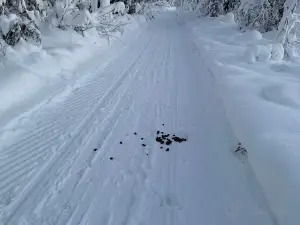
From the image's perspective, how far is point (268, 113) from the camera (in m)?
4.48

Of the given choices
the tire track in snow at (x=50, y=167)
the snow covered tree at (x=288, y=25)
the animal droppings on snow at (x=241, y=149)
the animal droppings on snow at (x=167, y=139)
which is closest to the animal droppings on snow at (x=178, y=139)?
the animal droppings on snow at (x=167, y=139)

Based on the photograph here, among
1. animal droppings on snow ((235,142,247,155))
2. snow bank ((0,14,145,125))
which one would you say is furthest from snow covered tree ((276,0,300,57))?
animal droppings on snow ((235,142,247,155))

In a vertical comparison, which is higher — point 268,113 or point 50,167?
point 268,113

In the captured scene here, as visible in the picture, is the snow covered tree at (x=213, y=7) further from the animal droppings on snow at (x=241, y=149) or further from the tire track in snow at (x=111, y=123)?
the animal droppings on snow at (x=241, y=149)

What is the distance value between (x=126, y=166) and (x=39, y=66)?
13.1ft

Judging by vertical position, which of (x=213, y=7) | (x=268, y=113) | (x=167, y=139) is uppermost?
(x=213, y=7)

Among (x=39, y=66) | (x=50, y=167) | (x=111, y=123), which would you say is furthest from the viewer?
(x=39, y=66)

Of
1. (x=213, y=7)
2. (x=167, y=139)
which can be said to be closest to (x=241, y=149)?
(x=167, y=139)

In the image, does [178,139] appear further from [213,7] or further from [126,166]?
[213,7]

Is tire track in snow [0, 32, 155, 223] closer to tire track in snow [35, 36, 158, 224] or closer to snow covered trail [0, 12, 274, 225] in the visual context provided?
snow covered trail [0, 12, 274, 225]

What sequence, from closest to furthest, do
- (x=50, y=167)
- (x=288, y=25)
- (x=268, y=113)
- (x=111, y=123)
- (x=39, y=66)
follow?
(x=50, y=167), (x=268, y=113), (x=111, y=123), (x=39, y=66), (x=288, y=25)

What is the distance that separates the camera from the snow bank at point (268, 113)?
2.99 m

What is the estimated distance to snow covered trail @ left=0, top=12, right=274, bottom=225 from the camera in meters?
3.03

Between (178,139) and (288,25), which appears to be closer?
(178,139)
